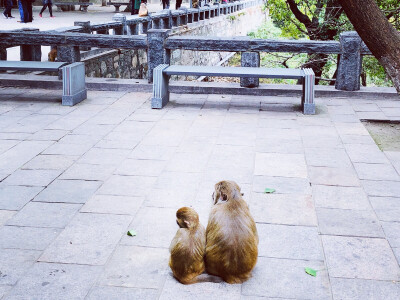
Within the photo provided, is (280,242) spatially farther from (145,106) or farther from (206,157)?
(145,106)

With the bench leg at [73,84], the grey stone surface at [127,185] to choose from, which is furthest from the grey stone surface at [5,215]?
the bench leg at [73,84]

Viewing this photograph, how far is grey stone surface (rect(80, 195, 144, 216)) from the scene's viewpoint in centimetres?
498

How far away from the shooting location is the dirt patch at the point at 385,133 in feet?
23.4

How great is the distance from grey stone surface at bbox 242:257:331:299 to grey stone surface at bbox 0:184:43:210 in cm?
240

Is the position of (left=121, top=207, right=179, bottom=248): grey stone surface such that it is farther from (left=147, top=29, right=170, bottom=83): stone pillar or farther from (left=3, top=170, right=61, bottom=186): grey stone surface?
(left=147, top=29, right=170, bottom=83): stone pillar

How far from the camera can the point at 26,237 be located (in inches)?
175

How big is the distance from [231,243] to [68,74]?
599 centimetres

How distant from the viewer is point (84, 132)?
7531 millimetres

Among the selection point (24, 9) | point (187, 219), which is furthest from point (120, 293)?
point (24, 9)

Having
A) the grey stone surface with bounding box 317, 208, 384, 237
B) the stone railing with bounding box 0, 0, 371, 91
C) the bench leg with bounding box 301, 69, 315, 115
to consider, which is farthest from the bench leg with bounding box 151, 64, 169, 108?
the grey stone surface with bounding box 317, 208, 384, 237

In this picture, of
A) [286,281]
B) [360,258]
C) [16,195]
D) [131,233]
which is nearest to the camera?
[286,281]

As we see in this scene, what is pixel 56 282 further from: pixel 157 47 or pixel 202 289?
pixel 157 47

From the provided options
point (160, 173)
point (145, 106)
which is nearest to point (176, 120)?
point (145, 106)

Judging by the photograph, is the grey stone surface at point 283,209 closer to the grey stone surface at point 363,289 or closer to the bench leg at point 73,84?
the grey stone surface at point 363,289
